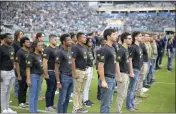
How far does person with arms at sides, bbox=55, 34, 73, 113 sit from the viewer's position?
19.2 feet

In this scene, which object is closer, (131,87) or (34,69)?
(34,69)

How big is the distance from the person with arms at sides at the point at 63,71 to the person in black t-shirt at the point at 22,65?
92 centimetres

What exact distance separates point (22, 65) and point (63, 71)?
57.8 inches

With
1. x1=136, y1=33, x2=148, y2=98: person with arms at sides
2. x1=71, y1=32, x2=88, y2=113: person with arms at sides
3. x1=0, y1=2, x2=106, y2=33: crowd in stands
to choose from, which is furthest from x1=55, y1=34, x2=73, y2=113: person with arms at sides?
x1=0, y1=2, x2=106, y2=33: crowd in stands

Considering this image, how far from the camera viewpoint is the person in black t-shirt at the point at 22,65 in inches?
256

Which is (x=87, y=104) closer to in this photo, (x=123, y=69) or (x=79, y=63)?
(x=79, y=63)

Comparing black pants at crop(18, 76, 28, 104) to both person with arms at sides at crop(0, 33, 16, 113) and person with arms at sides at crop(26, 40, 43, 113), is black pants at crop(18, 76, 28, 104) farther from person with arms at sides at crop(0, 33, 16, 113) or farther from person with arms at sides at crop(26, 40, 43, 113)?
person with arms at sides at crop(26, 40, 43, 113)

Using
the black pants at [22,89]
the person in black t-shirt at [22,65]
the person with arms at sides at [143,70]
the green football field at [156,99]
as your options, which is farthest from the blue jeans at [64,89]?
the person with arms at sides at [143,70]

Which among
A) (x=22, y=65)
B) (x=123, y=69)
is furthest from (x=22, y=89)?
(x=123, y=69)

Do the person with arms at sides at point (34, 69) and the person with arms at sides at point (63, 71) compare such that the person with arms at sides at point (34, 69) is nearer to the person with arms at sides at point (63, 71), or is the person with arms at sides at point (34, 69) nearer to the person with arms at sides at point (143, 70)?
the person with arms at sides at point (63, 71)

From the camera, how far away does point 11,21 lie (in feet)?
91.6

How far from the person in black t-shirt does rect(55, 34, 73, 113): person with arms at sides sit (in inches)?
36.1

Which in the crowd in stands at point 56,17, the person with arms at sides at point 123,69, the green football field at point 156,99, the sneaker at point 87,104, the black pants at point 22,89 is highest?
the crowd in stands at point 56,17

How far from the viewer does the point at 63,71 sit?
591 centimetres
